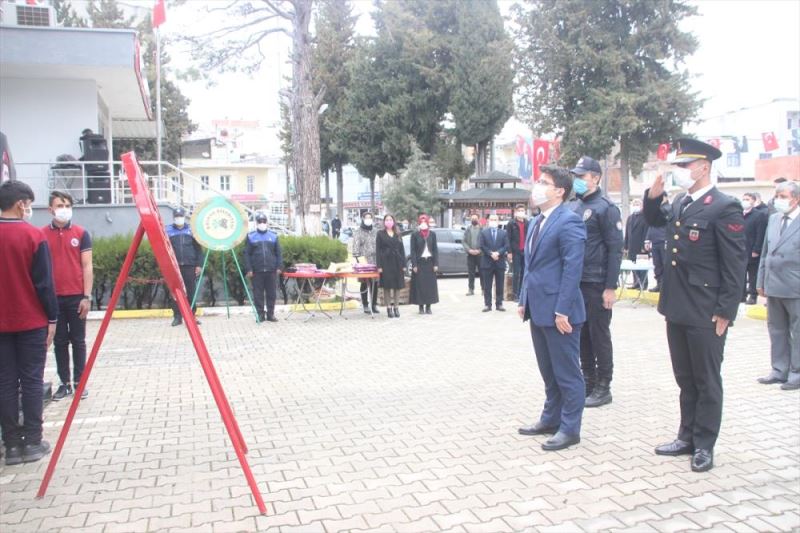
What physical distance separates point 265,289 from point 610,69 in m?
23.1

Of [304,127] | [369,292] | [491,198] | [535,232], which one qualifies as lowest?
[369,292]

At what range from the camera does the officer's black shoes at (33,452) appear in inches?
195

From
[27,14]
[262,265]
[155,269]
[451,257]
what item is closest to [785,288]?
[262,265]

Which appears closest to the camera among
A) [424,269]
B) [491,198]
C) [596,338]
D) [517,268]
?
[596,338]

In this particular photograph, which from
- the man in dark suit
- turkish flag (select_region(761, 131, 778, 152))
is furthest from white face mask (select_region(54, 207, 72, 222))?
turkish flag (select_region(761, 131, 778, 152))

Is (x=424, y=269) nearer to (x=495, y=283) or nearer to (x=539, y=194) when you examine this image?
(x=495, y=283)

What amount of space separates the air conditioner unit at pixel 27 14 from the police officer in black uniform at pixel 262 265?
996 cm

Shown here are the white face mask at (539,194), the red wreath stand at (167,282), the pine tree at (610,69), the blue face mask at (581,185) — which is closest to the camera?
the red wreath stand at (167,282)

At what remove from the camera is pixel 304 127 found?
1866cm

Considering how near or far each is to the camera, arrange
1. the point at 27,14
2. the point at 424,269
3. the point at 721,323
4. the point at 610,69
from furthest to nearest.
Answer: the point at 610,69 < the point at 27,14 < the point at 424,269 < the point at 721,323

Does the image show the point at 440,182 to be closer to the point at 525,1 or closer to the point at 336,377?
the point at 525,1

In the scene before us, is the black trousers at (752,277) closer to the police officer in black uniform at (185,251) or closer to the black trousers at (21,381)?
the police officer in black uniform at (185,251)

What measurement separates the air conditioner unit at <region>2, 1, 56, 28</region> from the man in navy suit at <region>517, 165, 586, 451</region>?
16852mm

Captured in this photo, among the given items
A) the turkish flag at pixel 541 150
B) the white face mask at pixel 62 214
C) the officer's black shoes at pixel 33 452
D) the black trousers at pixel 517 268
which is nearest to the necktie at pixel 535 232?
the officer's black shoes at pixel 33 452
